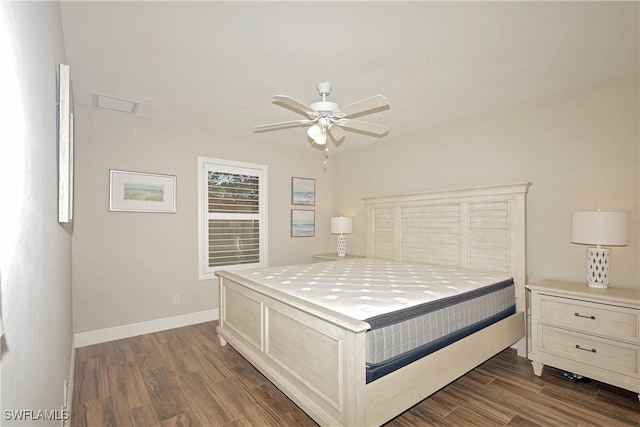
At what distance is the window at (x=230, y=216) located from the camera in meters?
4.27

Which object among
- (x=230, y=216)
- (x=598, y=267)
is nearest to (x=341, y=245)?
(x=230, y=216)

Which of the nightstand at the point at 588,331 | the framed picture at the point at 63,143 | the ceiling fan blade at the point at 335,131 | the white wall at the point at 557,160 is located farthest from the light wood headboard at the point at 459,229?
the framed picture at the point at 63,143

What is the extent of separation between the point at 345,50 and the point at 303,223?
10.9 ft

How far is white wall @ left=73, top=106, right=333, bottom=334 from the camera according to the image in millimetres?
3430

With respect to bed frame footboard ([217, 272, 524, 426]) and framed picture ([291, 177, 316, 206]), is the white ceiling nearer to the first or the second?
bed frame footboard ([217, 272, 524, 426])

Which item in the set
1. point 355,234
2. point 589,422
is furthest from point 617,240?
point 355,234

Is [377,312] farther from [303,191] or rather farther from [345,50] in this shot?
[303,191]

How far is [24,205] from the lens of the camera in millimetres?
804

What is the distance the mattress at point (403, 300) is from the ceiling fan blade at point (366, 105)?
4.45ft

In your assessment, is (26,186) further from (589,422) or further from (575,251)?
(575,251)

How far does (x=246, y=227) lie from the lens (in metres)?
4.67

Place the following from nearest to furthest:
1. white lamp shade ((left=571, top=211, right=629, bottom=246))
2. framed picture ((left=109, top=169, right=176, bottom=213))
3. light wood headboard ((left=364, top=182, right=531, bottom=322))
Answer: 1. white lamp shade ((left=571, top=211, right=629, bottom=246))
2. light wood headboard ((left=364, top=182, right=531, bottom=322))
3. framed picture ((left=109, top=169, right=176, bottom=213))

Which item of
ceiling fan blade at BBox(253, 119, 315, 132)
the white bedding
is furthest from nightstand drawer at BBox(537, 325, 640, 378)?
ceiling fan blade at BBox(253, 119, 315, 132)

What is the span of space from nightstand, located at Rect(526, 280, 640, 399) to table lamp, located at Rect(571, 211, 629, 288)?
0.12 m
